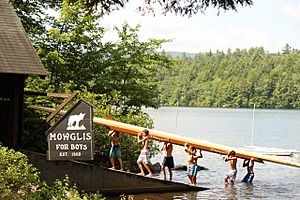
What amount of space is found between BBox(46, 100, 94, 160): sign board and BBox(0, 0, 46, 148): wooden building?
2.03 m

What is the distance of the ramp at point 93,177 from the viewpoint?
1705 centimetres

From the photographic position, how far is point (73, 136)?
15.6m

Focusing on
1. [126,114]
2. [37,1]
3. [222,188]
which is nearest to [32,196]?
[222,188]

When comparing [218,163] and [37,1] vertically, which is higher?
[37,1]

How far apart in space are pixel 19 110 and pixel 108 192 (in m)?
3.58

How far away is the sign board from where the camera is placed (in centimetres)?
1563

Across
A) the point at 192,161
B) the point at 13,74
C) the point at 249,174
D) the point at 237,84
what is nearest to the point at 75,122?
the point at 13,74

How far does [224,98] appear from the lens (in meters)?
150

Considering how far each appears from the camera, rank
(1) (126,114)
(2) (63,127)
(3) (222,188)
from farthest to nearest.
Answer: (1) (126,114) < (3) (222,188) < (2) (63,127)

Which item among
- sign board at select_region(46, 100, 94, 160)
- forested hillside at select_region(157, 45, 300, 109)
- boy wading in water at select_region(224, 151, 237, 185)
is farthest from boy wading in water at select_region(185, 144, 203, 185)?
forested hillside at select_region(157, 45, 300, 109)

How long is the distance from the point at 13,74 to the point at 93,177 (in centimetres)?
357

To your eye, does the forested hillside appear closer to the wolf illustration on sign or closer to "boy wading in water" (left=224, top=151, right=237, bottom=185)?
"boy wading in water" (left=224, top=151, right=237, bottom=185)

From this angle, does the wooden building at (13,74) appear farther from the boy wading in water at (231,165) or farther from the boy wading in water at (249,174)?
the boy wading in water at (249,174)

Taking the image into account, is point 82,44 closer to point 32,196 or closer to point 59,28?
point 59,28
